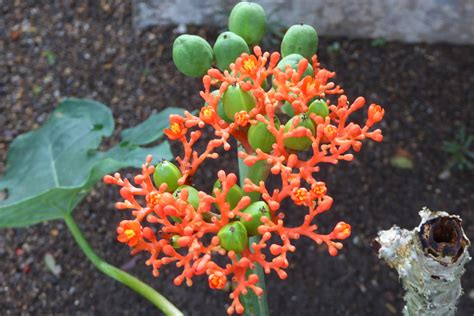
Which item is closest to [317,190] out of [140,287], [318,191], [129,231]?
[318,191]

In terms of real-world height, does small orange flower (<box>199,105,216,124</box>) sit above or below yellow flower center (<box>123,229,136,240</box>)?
above

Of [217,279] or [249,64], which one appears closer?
[217,279]

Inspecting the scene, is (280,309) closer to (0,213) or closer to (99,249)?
(99,249)

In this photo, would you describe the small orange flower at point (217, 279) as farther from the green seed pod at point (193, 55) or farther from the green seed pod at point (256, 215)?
the green seed pod at point (193, 55)

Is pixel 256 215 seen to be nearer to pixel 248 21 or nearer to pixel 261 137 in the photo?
pixel 261 137

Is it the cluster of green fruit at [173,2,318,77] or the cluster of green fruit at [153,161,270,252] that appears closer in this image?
the cluster of green fruit at [153,161,270,252]

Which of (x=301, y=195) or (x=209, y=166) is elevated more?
(x=301, y=195)

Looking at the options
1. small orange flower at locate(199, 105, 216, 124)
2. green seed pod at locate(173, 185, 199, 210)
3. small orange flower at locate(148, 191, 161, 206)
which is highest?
small orange flower at locate(199, 105, 216, 124)

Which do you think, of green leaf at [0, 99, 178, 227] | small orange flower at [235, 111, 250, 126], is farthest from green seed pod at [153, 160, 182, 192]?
green leaf at [0, 99, 178, 227]

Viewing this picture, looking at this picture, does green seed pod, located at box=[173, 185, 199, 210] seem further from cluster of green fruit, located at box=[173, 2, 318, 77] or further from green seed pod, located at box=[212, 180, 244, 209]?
cluster of green fruit, located at box=[173, 2, 318, 77]
